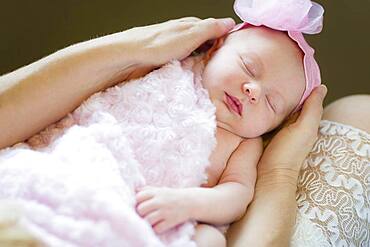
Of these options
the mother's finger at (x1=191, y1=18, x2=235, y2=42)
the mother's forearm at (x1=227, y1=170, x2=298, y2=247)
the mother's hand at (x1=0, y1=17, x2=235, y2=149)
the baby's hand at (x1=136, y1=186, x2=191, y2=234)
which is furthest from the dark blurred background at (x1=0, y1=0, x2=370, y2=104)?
the baby's hand at (x1=136, y1=186, x2=191, y2=234)

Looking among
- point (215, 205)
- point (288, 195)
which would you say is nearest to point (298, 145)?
point (288, 195)

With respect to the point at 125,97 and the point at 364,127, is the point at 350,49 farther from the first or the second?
the point at 125,97

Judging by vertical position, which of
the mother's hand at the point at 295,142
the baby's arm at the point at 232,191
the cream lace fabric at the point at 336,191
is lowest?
the cream lace fabric at the point at 336,191

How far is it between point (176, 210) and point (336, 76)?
1.00 meters

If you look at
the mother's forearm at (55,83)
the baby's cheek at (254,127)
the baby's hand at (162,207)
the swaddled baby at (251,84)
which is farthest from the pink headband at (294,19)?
the baby's hand at (162,207)

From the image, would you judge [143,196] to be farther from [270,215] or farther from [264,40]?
[264,40]

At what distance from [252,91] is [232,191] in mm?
220

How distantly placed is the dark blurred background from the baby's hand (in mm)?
913

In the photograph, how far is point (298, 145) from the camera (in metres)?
1.36

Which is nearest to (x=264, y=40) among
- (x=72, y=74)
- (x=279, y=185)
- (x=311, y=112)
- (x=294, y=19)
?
(x=294, y=19)

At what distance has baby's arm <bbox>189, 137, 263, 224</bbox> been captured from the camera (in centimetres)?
114

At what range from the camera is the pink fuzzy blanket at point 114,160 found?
982 millimetres

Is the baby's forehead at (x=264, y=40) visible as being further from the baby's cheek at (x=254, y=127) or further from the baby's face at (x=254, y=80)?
the baby's cheek at (x=254, y=127)

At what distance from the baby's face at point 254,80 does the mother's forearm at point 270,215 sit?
12cm
